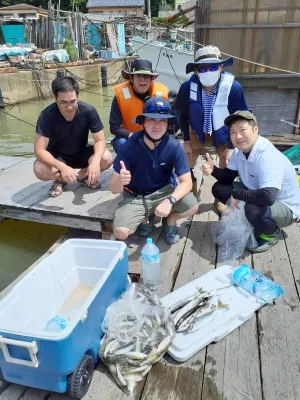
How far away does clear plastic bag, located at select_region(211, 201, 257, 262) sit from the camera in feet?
9.14

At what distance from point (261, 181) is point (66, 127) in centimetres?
205

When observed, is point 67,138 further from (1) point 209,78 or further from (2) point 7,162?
(2) point 7,162

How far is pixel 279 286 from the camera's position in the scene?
239 centimetres

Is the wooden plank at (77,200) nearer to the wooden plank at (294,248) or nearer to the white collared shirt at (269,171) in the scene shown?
the white collared shirt at (269,171)

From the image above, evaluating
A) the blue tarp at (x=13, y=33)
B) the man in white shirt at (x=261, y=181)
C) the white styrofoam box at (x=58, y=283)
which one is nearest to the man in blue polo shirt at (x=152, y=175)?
the man in white shirt at (x=261, y=181)

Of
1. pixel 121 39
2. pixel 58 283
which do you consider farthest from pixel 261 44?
pixel 121 39

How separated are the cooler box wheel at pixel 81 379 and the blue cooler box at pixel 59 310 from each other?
0.02 m

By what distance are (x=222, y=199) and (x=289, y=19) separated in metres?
3.63

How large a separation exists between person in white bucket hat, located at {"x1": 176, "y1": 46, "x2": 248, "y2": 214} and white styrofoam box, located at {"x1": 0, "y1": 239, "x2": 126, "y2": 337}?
5.64 ft

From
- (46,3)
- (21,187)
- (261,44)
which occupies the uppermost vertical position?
(46,3)

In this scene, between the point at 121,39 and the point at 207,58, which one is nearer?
the point at 207,58

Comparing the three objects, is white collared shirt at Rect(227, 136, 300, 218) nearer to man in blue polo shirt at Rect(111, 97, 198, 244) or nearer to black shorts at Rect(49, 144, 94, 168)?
man in blue polo shirt at Rect(111, 97, 198, 244)

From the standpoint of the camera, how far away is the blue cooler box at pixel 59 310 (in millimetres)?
1546

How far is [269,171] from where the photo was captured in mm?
2518
